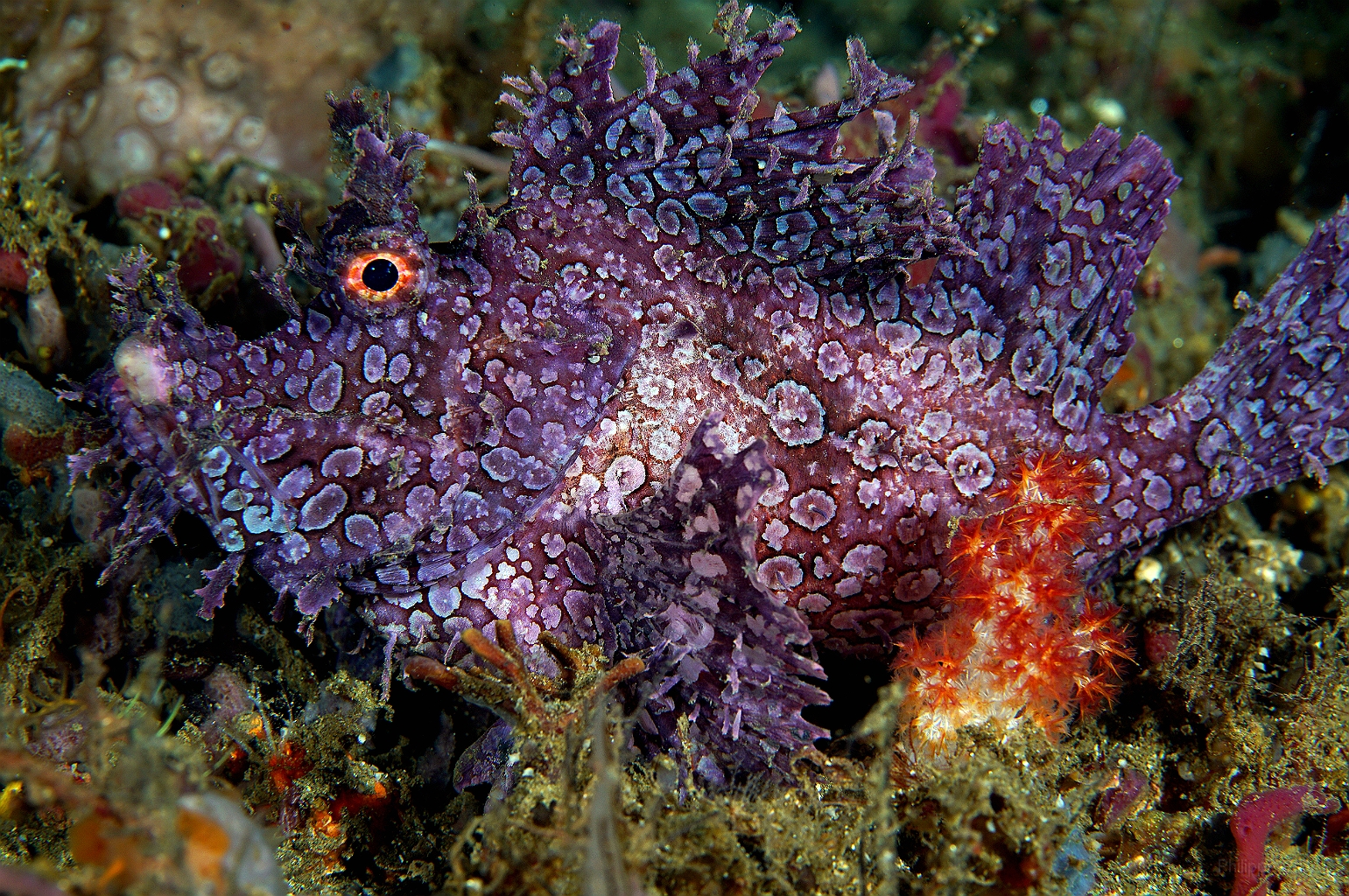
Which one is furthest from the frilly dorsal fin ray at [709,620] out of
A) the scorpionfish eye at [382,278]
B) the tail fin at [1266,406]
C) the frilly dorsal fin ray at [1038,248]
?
the tail fin at [1266,406]

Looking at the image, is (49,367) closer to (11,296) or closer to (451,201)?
(11,296)

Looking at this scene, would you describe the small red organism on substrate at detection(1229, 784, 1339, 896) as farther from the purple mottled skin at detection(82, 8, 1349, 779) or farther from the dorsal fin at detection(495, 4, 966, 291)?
the dorsal fin at detection(495, 4, 966, 291)

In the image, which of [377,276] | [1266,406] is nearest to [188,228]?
[377,276]

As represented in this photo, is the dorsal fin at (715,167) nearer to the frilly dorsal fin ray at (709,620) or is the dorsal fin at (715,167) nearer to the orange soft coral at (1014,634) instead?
the frilly dorsal fin ray at (709,620)

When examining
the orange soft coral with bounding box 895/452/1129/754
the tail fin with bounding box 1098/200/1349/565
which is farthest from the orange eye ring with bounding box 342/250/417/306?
the tail fin with bounding box 1098/200/1349/565

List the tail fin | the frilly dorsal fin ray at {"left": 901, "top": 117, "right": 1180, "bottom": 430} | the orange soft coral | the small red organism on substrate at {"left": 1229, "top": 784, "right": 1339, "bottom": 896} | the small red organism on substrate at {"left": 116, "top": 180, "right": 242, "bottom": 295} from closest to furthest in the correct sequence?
1. the orange soft coral
2. the small red organism on substrate at {"left": 1229, "top": 784, "right": 1339, "bottom": 896}
3. the frilly dorsal fin ray at {"left": 901, "top": 117, "right": 1180, "bottom": 430}
4. the tail fin
5. the small red organism on substrate at {"left": 116, "top": 180, "right": 242, "bottom": 295}

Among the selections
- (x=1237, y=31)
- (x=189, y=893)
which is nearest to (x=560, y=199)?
(x=189, y=893)

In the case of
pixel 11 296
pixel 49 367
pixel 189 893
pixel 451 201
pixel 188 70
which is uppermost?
pixel 188 70

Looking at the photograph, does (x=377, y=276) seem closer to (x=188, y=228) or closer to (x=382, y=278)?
(x=382, y=278)
